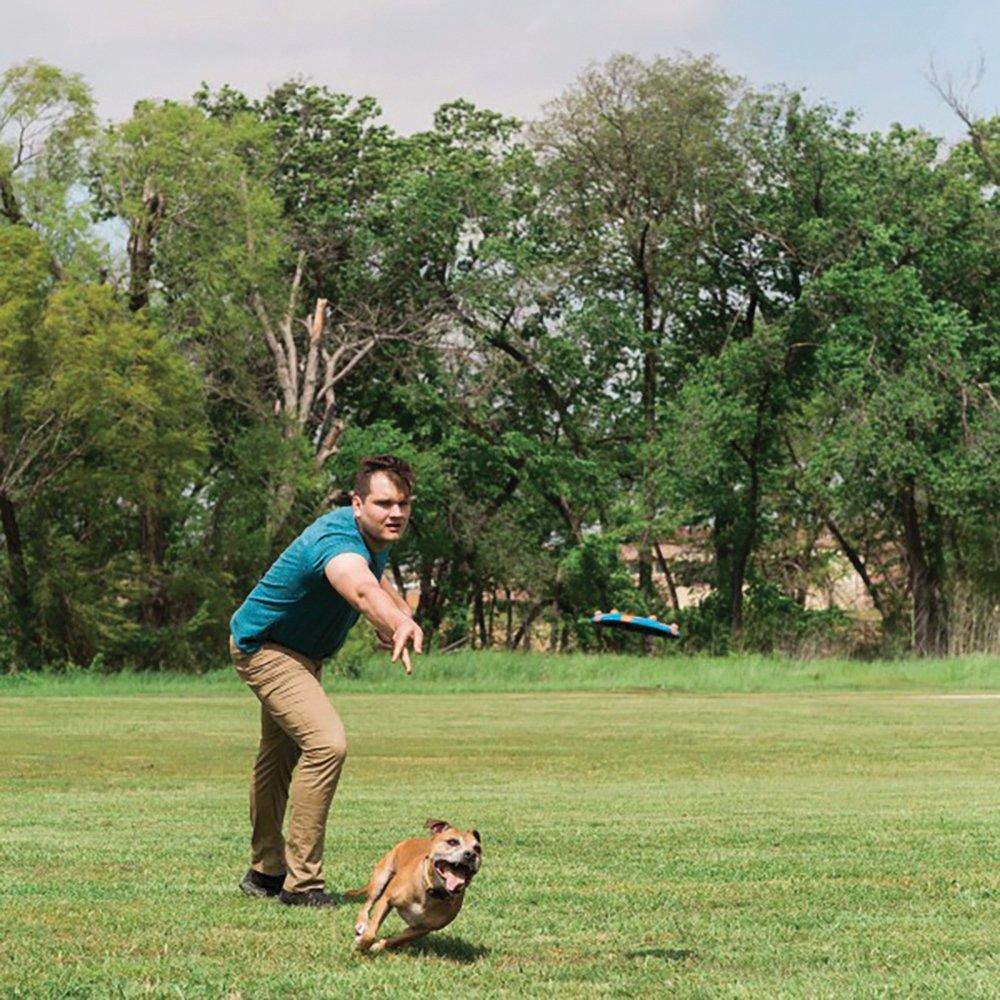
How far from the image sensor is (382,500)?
905cm

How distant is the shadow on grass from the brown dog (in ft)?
2.58

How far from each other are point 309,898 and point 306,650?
119cm

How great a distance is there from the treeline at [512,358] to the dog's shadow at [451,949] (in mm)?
38687

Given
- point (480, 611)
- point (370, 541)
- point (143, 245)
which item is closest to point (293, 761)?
point (370, 541)

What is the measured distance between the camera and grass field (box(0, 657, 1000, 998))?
7617 millimetres

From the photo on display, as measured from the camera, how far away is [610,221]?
59.1 metres

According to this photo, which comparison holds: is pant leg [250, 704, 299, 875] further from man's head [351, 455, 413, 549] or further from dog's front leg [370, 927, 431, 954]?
dog's front leg [370, 927, 431, 954]

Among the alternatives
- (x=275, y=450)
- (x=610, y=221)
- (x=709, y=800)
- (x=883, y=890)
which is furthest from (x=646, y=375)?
(x=883, y=890)

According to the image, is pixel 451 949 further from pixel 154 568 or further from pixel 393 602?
pixel 154 568

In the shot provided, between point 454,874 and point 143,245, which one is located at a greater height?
point 143,245

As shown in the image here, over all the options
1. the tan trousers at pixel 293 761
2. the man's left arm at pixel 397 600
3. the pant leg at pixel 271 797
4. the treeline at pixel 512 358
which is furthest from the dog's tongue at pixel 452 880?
the treeline at pixel 512 358

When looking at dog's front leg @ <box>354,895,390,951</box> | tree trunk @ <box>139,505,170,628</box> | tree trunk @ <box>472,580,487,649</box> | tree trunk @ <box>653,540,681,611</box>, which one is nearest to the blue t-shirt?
dog's front leg @ <box>354,895,390,951</box>

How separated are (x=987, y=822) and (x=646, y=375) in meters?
47.6

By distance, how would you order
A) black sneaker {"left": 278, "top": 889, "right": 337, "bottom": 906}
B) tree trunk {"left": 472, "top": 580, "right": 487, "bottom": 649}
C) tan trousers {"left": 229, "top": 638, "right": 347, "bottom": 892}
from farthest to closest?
1. tree trunk {"left": 472, "top": 580, "right": 487, "bottom": 649}
2. black sneaker {"left": 278, "top": 889, "right": 337, "bottom": 906}
3. tan trousers {"left": 229, "top": 638, "right": 347, "bottom": 892}
